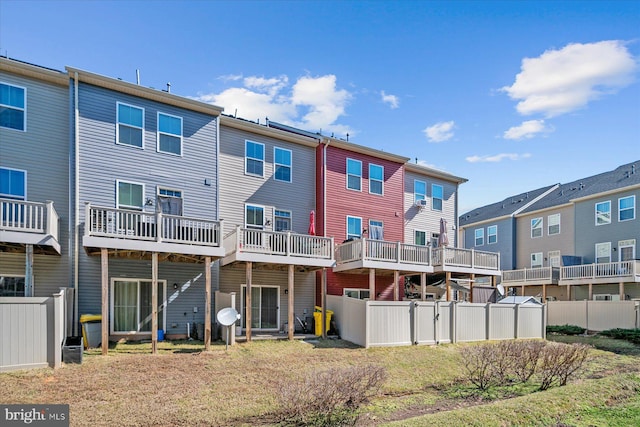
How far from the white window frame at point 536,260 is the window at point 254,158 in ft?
71.3

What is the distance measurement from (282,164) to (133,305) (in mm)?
7942

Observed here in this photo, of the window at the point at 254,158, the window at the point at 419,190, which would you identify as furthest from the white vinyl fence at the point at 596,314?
the window at the point at 254,158

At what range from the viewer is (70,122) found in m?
13.8

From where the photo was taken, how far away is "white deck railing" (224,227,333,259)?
15.0 meters

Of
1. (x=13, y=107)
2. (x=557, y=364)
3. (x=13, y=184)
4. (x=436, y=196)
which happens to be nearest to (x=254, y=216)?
(x=13, y=184)

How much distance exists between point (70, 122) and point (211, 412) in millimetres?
10664

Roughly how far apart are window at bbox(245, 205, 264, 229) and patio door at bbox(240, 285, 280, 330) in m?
2.45

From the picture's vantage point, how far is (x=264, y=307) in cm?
1739

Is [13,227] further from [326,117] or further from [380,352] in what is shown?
[326,117]

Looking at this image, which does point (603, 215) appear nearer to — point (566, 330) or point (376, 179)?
point (566, 330)

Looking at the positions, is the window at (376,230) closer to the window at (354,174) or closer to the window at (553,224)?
the window at (354,174)

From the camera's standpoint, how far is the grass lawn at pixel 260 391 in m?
7.59

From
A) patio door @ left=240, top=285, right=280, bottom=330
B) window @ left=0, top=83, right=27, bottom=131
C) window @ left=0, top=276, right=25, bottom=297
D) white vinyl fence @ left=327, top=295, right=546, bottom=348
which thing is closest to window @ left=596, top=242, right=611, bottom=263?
white vinyl fence @ left=327, top=295, right=546, bottom=348

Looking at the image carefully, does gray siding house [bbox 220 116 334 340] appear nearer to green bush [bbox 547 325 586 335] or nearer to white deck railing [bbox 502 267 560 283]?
green bush [bbox 547 325 586 335]
